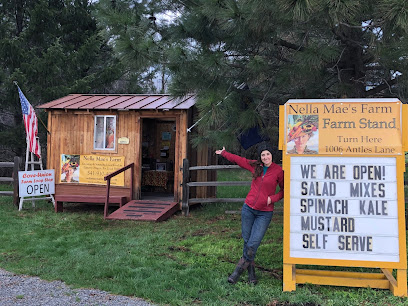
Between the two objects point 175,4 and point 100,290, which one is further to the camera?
point 175,4

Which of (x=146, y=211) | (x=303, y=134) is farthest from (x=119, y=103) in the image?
(x=303, y=134)

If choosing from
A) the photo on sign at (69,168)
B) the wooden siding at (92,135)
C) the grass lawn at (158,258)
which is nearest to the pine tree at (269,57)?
the grass lawn at (158,258)

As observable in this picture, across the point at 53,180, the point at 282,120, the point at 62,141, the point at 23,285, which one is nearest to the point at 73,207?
the point at 53,180

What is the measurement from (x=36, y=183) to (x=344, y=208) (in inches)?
Answer: 306

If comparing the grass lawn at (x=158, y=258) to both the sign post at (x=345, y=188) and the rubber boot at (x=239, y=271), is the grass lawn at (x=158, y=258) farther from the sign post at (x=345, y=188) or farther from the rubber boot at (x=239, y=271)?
the sign post at (x=345, y=188)

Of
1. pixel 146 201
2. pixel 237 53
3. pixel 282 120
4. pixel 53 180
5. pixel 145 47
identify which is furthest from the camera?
pixel 53 180

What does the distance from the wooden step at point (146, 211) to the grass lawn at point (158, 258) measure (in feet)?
0.69

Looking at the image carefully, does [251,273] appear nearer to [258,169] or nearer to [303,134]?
[258,169]

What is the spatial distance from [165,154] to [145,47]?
6.91 metres

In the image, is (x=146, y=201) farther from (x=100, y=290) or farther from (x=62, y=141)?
(x=100, y=290)

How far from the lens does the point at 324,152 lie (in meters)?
4.48

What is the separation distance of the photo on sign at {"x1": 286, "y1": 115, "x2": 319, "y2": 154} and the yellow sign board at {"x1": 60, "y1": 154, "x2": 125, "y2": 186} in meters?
6.21

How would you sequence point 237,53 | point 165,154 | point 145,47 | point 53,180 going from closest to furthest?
point 145,47 → point 237,53 → point 53,180 → point 165,154

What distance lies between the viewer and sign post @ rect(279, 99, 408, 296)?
14.1 feet
